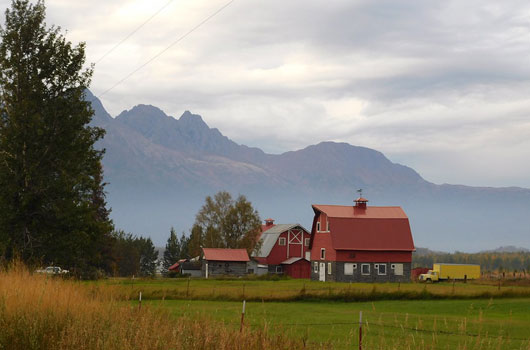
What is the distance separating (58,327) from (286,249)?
89382 millimetres

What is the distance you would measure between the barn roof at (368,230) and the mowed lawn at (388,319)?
31483mm

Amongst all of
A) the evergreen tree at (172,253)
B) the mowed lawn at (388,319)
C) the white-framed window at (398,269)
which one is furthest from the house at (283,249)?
the mowed lawn at (388,319)

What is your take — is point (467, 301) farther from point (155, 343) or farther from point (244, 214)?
point (244, 214)

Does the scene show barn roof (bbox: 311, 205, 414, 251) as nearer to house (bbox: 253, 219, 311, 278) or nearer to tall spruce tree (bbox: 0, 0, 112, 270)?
house (bbox: 253, 219, 311, 278)

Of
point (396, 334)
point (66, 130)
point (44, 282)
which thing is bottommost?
point (396, 334)

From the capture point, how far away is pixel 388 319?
103ft

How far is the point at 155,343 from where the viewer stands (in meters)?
12.1

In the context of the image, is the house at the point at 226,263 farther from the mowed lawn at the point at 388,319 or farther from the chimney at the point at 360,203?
the mowed lawn at the point at 388,319

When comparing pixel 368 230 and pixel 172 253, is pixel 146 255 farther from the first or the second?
pixel 368 230

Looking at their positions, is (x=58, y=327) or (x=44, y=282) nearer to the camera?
→ (x=58, y=327)

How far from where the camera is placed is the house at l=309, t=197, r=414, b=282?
75.4 m

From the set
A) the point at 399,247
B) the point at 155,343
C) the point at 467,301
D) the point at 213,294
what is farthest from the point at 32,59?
the point at 399,247

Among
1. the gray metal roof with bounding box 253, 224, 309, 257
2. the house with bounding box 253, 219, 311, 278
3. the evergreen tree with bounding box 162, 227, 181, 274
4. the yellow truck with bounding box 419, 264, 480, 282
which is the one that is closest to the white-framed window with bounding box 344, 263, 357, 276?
the yellow truck with bounding box 419, 264, 480, 282

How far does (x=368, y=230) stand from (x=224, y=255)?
23400mm
